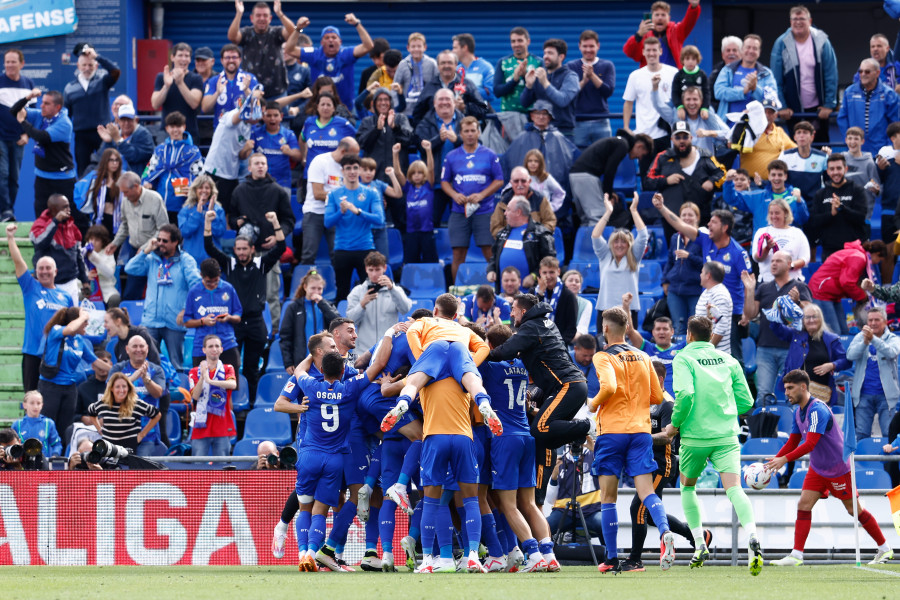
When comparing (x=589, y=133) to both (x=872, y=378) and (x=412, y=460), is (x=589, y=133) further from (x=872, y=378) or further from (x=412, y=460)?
(x=412, y=460)

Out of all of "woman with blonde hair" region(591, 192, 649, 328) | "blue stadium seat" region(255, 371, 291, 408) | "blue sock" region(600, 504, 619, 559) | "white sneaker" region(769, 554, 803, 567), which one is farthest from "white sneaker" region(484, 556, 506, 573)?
"blue stadium seat" region(255, 371, 291, 408)

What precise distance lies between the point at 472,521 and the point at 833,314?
24.8ft

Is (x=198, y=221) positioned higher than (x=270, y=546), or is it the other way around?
(x=198, y=221)

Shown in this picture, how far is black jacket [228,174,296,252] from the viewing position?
17.3 meters

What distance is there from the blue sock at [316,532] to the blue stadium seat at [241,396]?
4750 mm

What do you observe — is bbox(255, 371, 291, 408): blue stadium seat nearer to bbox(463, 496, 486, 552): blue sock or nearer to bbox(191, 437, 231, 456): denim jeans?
bbox(191, 437, 231, 456): denim jeans

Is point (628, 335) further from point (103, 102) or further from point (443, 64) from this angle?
point (103, 102)

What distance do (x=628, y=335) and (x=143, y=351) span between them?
5.74 metres

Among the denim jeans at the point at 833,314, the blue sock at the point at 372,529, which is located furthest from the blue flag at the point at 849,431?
the blue sock at the point at 372,529

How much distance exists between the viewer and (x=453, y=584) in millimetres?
9367

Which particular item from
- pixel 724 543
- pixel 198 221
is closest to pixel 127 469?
pixel 198 221

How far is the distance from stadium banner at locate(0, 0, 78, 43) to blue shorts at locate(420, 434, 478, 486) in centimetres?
1509

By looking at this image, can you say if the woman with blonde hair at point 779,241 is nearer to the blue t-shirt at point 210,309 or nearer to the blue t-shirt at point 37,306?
the blue t-shirt at point 210,309

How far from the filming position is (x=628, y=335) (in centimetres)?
1516
